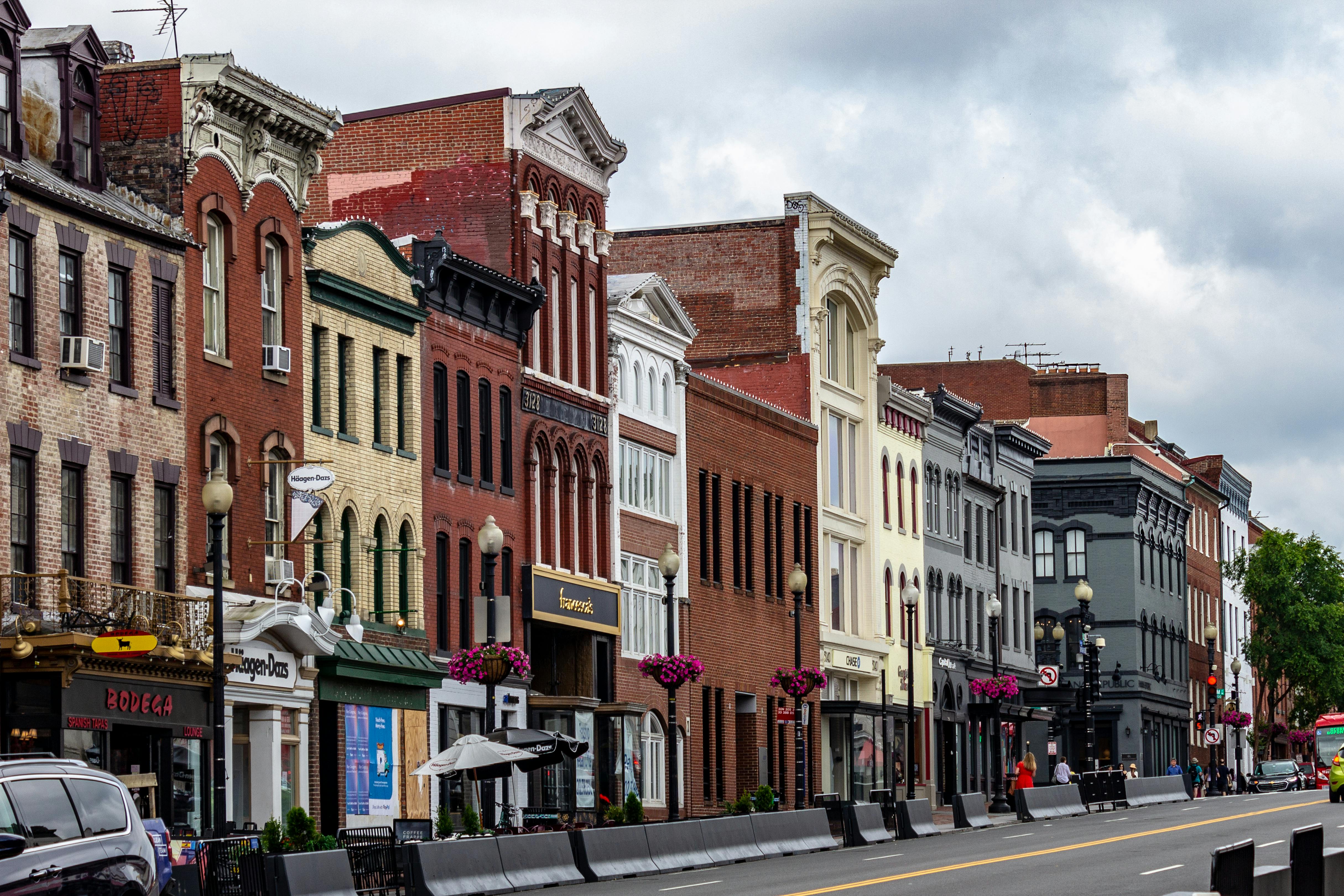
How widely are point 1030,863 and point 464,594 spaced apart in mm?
17948

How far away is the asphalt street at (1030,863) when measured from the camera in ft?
91.3

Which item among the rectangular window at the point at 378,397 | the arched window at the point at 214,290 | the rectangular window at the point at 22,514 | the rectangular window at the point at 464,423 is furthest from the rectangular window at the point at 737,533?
the rectangular window at the point at 22,514

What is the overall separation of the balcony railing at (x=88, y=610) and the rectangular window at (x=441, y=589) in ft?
34.6

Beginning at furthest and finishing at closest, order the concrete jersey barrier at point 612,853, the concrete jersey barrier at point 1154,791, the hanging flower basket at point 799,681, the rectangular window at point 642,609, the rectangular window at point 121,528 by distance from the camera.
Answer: the concrete jersey barrier at point 1154,791 → the rectangular window at point 642,609 → the hanging flower basket at point 799,681 → the rectangular window at point 121,528 → the concrete jersey barrier at point 612,853

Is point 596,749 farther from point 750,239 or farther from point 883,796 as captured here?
point 750,239

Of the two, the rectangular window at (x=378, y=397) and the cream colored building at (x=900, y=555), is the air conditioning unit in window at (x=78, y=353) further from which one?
the cream colored building at (x=900, y=555)

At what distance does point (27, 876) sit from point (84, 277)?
800 inches

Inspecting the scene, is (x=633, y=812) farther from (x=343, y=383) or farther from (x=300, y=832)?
(x=343, y=383)

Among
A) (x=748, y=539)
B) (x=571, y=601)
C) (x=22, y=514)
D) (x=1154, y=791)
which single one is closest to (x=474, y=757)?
(x=22, y=514)

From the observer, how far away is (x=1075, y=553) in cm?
9800

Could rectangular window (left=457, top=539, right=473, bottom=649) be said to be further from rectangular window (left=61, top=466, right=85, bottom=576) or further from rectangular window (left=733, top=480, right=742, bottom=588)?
rectangular window (left=733, top=480, right=742, bottom=588)

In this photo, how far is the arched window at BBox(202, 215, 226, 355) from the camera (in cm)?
3906

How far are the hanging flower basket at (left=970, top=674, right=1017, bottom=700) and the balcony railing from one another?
34.5 metres

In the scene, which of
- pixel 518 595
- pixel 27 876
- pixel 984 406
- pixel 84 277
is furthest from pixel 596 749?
pixel 984 406
